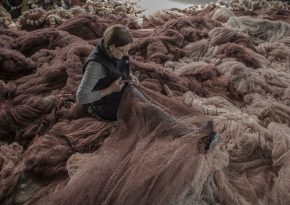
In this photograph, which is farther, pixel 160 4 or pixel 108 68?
pixel 160 4

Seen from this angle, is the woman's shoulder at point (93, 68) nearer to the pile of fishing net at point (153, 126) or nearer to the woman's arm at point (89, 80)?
the woman's arm at point (89, 80)

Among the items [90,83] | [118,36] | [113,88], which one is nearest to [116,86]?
[113,88]

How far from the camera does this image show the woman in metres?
2.16

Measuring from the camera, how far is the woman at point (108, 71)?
85.1 inches

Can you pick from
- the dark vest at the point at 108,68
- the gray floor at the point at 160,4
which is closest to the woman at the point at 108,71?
the dark vest at the point at 108,68

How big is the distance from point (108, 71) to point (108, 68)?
2cm

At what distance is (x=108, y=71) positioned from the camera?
2260mm

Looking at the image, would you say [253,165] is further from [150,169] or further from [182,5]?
[182,5]

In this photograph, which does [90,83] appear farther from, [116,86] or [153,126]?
[153,126]

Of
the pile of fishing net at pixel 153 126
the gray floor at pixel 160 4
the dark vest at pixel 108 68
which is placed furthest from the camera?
the gray floor at pixel 160 4

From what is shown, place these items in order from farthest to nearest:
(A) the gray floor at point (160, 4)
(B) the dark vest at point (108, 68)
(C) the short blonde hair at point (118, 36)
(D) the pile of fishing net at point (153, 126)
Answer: (A) the gray floor at point (160, 4) < (B) the dark vest at point (108, 68) < (C) the short blonde hair at point (118, 36) < (D) the pile of fishing net at point (153, 126)

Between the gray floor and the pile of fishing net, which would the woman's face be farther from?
the gray floor


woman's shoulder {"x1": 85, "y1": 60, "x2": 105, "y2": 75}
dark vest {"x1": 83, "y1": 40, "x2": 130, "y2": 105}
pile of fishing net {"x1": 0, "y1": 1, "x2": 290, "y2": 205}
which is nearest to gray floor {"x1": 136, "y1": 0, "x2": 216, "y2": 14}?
pile of fishing net {"x1": 0, "y1": 1, "x2": 290, "y2": 205}

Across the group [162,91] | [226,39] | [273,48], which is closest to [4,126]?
[162,91]
